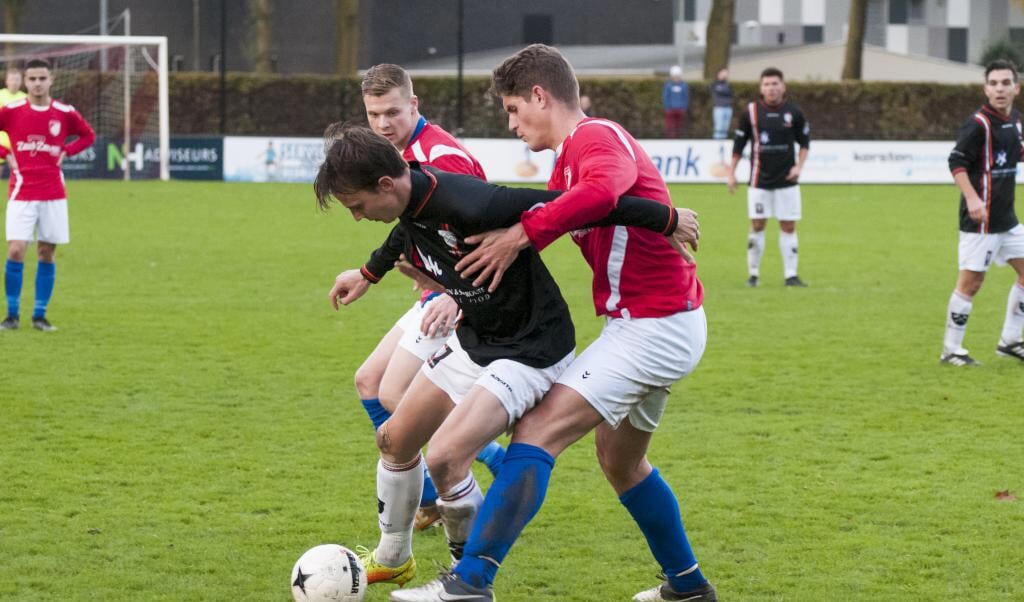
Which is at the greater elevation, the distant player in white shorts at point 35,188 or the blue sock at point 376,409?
the distant player in white shorts at point 35,188

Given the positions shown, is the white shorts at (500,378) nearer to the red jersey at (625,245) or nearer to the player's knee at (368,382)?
the red jersey at (625,245)

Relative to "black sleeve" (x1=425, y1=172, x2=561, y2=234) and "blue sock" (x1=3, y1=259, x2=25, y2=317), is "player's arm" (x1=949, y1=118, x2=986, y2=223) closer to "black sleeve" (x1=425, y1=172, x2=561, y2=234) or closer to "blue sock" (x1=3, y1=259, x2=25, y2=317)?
"black sleeve" (x1=425, y1=172, x2=561, y2=234)

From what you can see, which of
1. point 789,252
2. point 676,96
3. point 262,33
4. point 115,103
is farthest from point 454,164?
point 262,33

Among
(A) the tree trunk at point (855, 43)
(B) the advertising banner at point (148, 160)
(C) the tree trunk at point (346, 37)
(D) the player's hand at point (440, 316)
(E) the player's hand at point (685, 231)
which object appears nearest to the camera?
(E) the player's hand at point (685, 231)

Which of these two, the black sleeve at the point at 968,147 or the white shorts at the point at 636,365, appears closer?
the white shorts at the point at 636,365

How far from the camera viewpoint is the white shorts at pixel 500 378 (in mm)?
4406

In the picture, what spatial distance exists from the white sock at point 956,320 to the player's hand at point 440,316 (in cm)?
553

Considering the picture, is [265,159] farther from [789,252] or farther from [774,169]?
[789,252]

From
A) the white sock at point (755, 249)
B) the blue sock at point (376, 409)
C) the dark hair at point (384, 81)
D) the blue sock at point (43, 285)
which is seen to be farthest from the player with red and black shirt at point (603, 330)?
the white sock at point (755, 249)

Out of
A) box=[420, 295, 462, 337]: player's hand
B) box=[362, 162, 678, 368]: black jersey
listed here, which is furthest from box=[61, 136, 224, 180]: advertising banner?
box=[362, 162, 678, 368]: black jersey

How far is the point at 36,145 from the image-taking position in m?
11.3

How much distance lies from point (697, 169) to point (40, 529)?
78.6 ft

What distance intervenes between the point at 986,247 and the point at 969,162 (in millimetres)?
591

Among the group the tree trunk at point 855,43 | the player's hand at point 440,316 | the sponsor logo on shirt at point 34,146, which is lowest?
the player's hand at point 440,316
